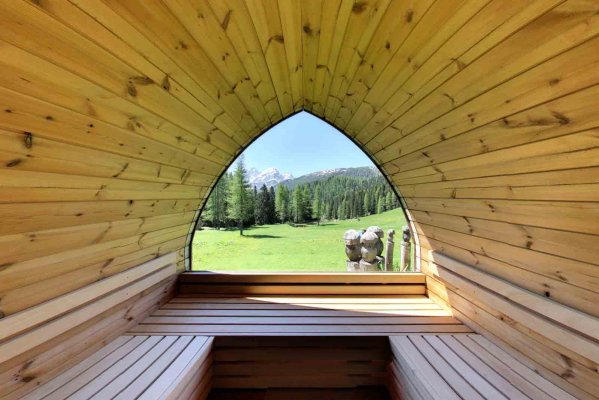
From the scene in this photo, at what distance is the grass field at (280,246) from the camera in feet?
45.6

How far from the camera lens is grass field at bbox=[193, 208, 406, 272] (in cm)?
1389

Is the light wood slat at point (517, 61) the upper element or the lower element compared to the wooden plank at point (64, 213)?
upper

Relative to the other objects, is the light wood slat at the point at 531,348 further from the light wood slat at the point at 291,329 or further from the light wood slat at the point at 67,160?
the light wood slat at the point at 67,160

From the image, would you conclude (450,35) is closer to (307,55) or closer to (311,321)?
(307,55)

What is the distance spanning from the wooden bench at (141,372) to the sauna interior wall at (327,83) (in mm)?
578

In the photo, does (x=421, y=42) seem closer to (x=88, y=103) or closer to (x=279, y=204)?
(x=88, y=103)

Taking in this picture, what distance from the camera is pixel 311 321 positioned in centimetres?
249

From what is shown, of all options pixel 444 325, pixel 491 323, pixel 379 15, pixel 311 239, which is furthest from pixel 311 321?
pixel 311 239

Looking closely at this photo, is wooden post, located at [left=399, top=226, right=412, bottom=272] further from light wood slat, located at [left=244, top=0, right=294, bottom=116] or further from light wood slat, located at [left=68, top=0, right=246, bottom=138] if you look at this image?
light wood slat, located at [left=68, top=0, right=246, bottom=138]

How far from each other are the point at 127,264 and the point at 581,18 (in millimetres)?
2932

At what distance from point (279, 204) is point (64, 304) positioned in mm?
19505

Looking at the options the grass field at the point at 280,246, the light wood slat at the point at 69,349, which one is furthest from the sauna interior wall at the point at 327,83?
the grass field at the point at 280,246

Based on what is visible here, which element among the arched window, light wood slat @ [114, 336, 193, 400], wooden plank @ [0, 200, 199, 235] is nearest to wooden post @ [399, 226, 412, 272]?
light wood slat @ [114, 336, 193, 400]

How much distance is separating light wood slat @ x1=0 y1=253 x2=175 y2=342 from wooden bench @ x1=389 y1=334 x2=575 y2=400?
2.23 meters
